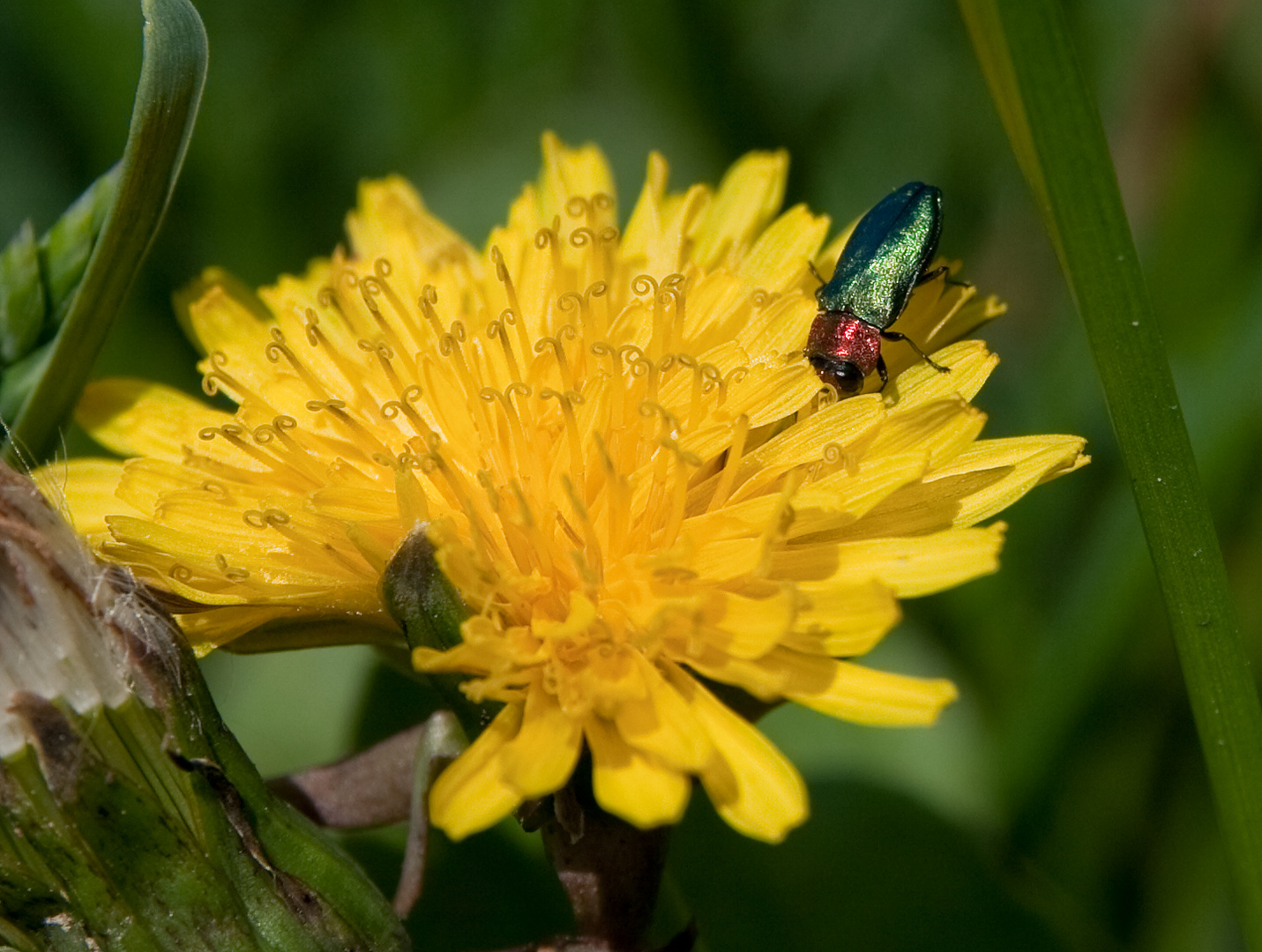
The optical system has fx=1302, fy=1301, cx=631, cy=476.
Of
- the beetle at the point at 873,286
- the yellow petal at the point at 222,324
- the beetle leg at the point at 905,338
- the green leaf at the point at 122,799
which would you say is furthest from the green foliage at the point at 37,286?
the beetle leg at the point at 905,338

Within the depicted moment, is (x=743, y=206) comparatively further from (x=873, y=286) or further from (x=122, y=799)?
(x=122, y=799)

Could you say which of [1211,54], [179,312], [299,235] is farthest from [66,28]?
[1211,54]

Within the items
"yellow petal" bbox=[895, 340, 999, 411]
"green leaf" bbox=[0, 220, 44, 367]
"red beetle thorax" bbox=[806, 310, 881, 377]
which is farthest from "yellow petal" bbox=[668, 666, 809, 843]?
"green leaf" bbox=[0, 220, 44, 367]

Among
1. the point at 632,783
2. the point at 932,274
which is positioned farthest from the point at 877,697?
the point at 932,274

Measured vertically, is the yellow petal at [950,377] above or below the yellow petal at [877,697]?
above

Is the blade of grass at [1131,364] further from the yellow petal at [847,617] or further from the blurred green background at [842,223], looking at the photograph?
the blurred green background at [842,223]

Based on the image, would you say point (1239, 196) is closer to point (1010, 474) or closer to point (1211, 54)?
point (1211, 54)
